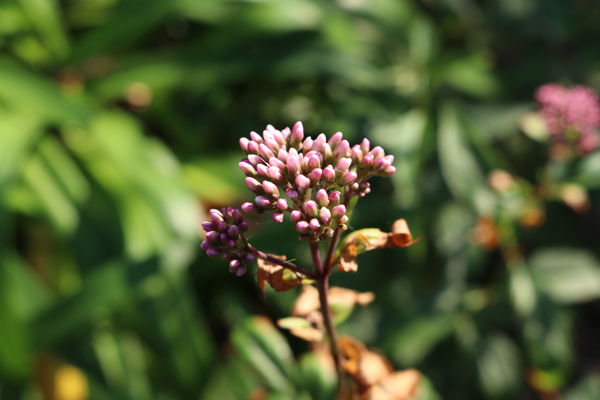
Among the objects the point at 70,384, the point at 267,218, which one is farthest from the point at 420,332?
the point at 70,384

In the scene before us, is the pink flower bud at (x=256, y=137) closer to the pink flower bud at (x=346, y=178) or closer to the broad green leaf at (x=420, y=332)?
the pink flower bud at (x=346, y=178)

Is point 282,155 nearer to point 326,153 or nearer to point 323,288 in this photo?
point 326,153

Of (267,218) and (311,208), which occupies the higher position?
(267,218)

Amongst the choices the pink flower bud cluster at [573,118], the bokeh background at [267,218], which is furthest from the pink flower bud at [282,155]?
the pink flower bud cluster at [573,118]

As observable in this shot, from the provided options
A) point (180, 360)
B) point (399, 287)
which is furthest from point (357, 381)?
point (180, 360)

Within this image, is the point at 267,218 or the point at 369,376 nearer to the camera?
the point at 369,376

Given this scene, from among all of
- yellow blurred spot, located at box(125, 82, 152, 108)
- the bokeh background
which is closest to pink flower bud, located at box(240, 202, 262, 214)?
the bokeh background
